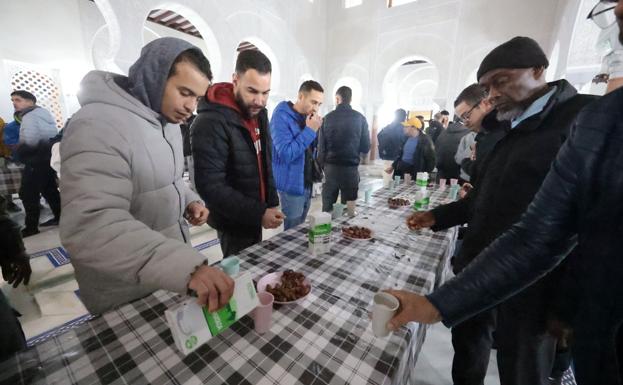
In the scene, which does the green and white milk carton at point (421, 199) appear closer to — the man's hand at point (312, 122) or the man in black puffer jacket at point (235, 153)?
the man's hand at point (312, 122)

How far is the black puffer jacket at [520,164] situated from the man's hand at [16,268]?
2.23 m

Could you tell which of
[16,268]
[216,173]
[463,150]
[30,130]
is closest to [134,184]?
[216,173]

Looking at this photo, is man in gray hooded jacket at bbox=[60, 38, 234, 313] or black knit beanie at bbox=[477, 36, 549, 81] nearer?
man in gray hooded jacket at bbox=[60, 38, 234, 313]

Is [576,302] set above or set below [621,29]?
below

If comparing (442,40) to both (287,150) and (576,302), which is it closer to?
(287,150)

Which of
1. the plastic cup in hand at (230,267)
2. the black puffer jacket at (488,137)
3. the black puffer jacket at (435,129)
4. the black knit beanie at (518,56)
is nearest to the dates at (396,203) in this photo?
the black puffer jacket at (488,137)

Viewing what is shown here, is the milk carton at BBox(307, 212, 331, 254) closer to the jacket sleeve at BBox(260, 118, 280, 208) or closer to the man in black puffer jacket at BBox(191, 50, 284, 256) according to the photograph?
the man in black puffer jacket at BBox(191, 50, 284, 256)

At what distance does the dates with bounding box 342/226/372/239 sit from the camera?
1632 millimetres

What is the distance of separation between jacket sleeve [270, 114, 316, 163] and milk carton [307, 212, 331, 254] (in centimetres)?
107

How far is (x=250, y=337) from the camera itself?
0.87m

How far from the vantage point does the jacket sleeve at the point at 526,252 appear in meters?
0.72

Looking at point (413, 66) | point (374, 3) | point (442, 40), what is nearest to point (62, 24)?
point (374, 3)

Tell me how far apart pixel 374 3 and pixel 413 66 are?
842 centimetres

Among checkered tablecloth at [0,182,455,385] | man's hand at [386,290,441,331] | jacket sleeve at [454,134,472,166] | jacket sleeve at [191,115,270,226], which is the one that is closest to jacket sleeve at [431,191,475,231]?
checkered tablecloth at [0,182,455,385]
